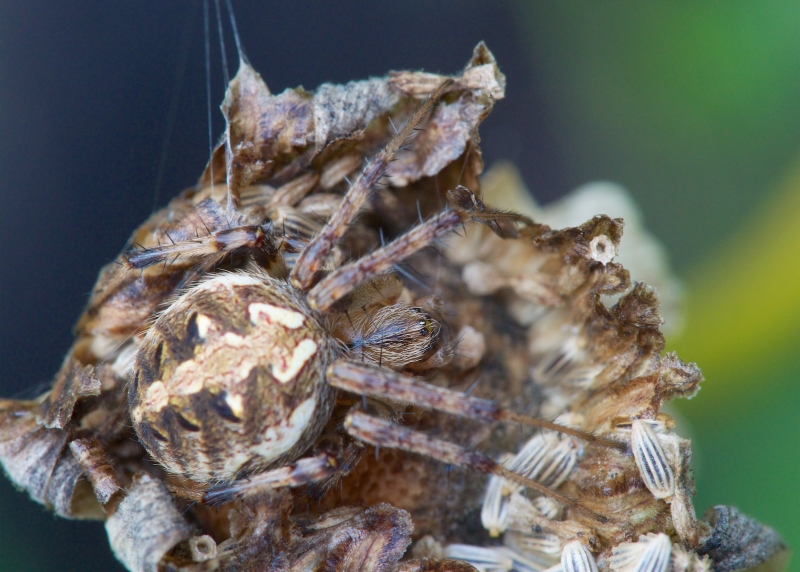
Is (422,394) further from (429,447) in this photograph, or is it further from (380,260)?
(380,260)

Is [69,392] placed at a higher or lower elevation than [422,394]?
lower

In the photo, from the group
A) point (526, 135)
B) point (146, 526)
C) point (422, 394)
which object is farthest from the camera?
point (526, 135)

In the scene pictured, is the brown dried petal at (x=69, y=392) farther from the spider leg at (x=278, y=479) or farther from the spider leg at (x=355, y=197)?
the spider leg at (x=355, y=197)

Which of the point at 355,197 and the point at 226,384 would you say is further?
the point at 355,197

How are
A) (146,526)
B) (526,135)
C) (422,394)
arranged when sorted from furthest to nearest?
(526,135), (422,394), (146,526)

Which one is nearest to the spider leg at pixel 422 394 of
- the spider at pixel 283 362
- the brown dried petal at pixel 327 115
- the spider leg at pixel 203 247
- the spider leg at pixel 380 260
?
the spider at pixel 283 362

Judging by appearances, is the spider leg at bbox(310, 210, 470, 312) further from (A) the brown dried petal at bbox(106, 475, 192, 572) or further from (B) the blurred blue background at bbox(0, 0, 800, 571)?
(B) the blurred blue background at bbox(0, 0, 800, 571)

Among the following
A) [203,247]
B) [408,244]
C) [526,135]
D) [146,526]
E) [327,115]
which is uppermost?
[526,135]

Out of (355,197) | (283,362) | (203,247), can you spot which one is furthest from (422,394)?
(203,247)
